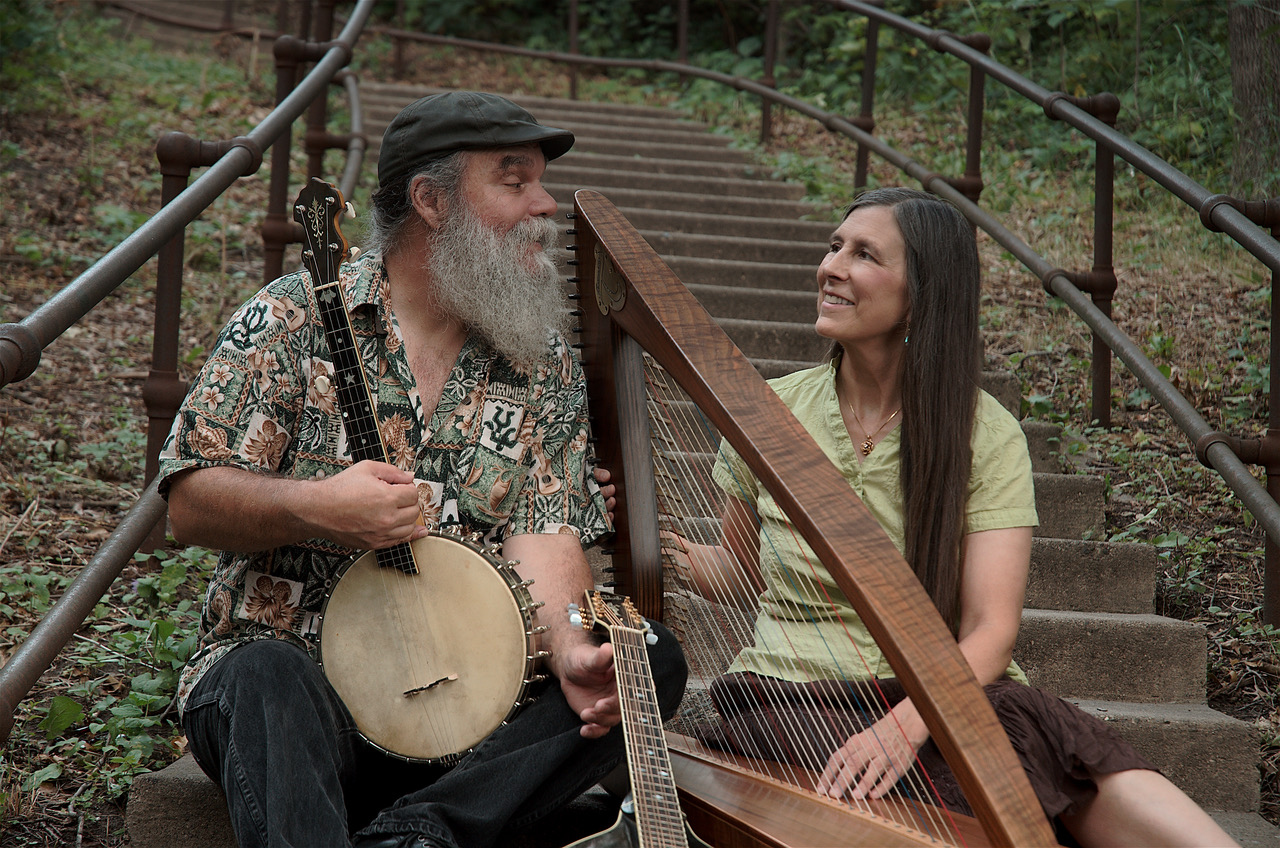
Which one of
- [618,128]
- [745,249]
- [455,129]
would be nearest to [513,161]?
[455,129]

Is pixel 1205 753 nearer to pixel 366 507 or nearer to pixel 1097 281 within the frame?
pixel 1097 281

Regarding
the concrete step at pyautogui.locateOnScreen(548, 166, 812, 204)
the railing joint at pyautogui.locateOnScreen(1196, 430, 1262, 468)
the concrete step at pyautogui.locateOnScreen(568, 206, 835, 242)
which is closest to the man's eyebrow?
the railing joint at pyautogui.locateOnScreen(1196, 430, 1262, 468)

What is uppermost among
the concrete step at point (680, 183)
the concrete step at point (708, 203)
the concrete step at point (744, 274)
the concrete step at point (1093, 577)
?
the concrete step at point (680, 183)

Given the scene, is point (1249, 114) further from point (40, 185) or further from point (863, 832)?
point (40, 185)

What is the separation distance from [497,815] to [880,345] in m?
1.14

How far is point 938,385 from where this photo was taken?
215cm

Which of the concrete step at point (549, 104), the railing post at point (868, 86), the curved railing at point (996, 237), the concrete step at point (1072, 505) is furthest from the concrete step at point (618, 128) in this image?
the concrete step at point (1072, 505)

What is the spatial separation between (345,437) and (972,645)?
1.15m

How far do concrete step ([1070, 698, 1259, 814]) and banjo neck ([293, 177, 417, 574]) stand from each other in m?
1.56

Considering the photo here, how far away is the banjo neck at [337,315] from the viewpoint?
1930 millimetres

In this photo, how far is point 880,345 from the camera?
226 cm

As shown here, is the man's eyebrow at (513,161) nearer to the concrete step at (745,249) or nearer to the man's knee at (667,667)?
the man's knee at (667,667)

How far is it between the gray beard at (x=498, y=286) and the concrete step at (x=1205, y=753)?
1.37 meters

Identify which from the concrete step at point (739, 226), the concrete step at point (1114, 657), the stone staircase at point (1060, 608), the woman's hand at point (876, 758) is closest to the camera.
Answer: the woman's hand at point (876, 758)
